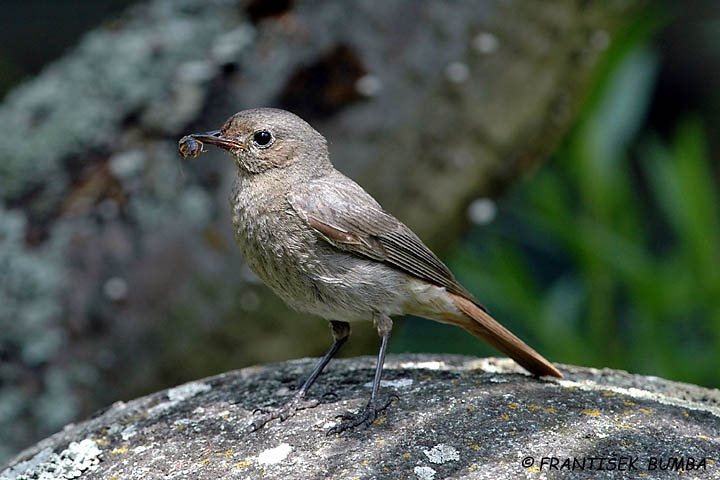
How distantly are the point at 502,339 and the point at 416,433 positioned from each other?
0.84 m

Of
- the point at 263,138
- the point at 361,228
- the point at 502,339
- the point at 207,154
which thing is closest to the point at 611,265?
the point at 502,339

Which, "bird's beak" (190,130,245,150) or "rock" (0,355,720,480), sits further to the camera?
"bird's beak" (190,130,245,150)

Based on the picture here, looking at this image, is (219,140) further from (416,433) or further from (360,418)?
(416,433)

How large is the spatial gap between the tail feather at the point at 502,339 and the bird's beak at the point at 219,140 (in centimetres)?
108

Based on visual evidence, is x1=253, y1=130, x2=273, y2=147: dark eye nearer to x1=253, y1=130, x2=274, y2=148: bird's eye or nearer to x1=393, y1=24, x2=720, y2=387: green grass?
x1=253, y1=130, x2=274, y2=148: bird's eye

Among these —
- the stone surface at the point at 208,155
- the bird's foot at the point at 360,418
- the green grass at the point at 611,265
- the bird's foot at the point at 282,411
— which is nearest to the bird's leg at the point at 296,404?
the bird's foot at the point at 282,411

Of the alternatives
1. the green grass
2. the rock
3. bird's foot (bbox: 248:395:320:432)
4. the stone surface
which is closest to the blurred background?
the stone surface

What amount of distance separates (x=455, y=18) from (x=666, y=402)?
7.12ft

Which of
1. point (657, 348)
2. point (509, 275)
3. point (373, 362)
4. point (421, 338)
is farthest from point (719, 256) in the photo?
point (373, 362)

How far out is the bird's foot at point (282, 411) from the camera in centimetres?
301

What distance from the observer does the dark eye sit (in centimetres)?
344

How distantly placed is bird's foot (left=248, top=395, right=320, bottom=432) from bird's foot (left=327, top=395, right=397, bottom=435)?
17cm

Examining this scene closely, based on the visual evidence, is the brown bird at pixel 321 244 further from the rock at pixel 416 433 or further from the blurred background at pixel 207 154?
the blurred background at pixel 207 154

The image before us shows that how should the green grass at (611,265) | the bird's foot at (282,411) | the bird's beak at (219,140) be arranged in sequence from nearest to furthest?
1. the bird's foot at (282,411)
2. the bird's beak at (219,140)
3. the green grass at (611,265)
